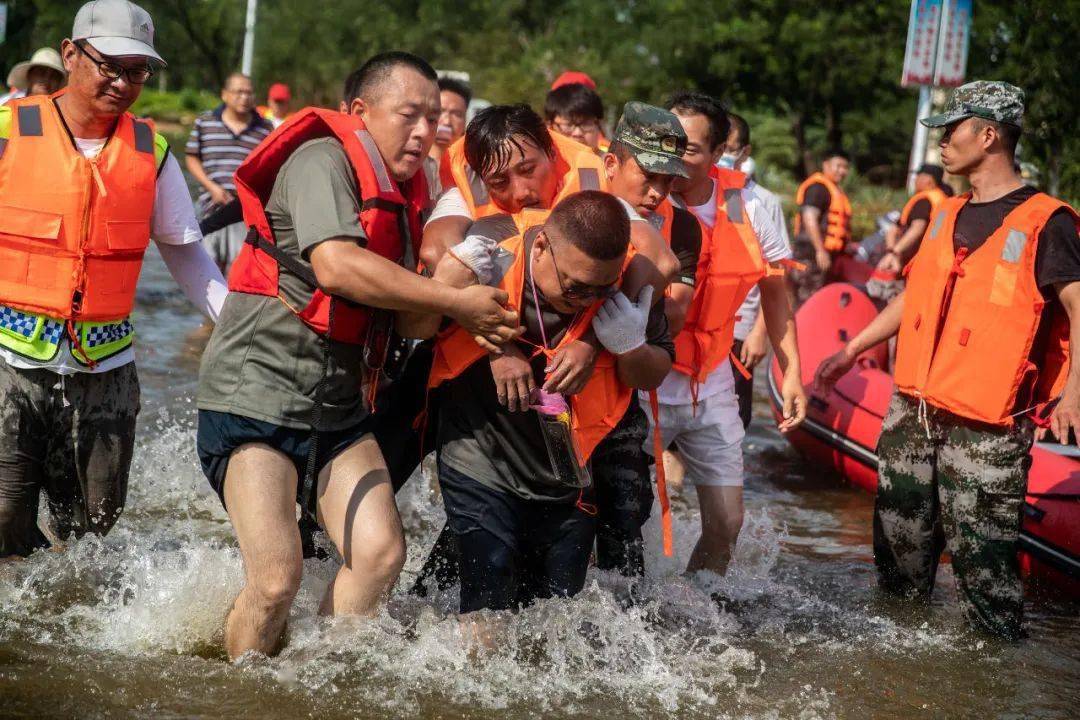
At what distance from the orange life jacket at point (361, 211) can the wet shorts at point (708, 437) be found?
1.65 m

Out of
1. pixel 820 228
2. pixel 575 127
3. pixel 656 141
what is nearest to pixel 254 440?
pixel 656 141

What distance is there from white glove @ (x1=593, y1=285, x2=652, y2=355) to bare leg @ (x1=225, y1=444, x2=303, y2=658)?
1070 millimetres

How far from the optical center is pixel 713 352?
529 centimetres

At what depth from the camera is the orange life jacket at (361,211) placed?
3.88m

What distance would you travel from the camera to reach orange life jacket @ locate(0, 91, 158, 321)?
4.30 metres

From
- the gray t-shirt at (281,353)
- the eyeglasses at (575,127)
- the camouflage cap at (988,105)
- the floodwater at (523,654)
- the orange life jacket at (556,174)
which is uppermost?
the camouflage cap at (988,105)

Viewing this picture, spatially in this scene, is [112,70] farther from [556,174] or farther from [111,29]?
[556,174]

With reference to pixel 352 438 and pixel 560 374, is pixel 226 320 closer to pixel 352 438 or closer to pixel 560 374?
pixel 352 438

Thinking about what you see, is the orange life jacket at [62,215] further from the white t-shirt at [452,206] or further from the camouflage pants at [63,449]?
the white t-shirt at [452,206]

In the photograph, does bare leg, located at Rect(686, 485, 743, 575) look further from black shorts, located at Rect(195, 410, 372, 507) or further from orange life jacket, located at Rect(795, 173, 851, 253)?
orange life jacket, located at Rect(795, 173, 851, 253)

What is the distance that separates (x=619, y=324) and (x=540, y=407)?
0.35 metres

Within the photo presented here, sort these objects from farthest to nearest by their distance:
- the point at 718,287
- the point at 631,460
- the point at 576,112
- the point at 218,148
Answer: the point at 218,148 → the point at 576,112 → the point at 718,287 → the point at 631,460

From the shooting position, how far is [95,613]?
4.67m

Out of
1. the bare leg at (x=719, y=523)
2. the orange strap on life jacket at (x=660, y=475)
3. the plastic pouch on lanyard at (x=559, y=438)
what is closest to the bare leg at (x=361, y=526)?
the plastic pouch on lanyard at (x=559, y=438)
